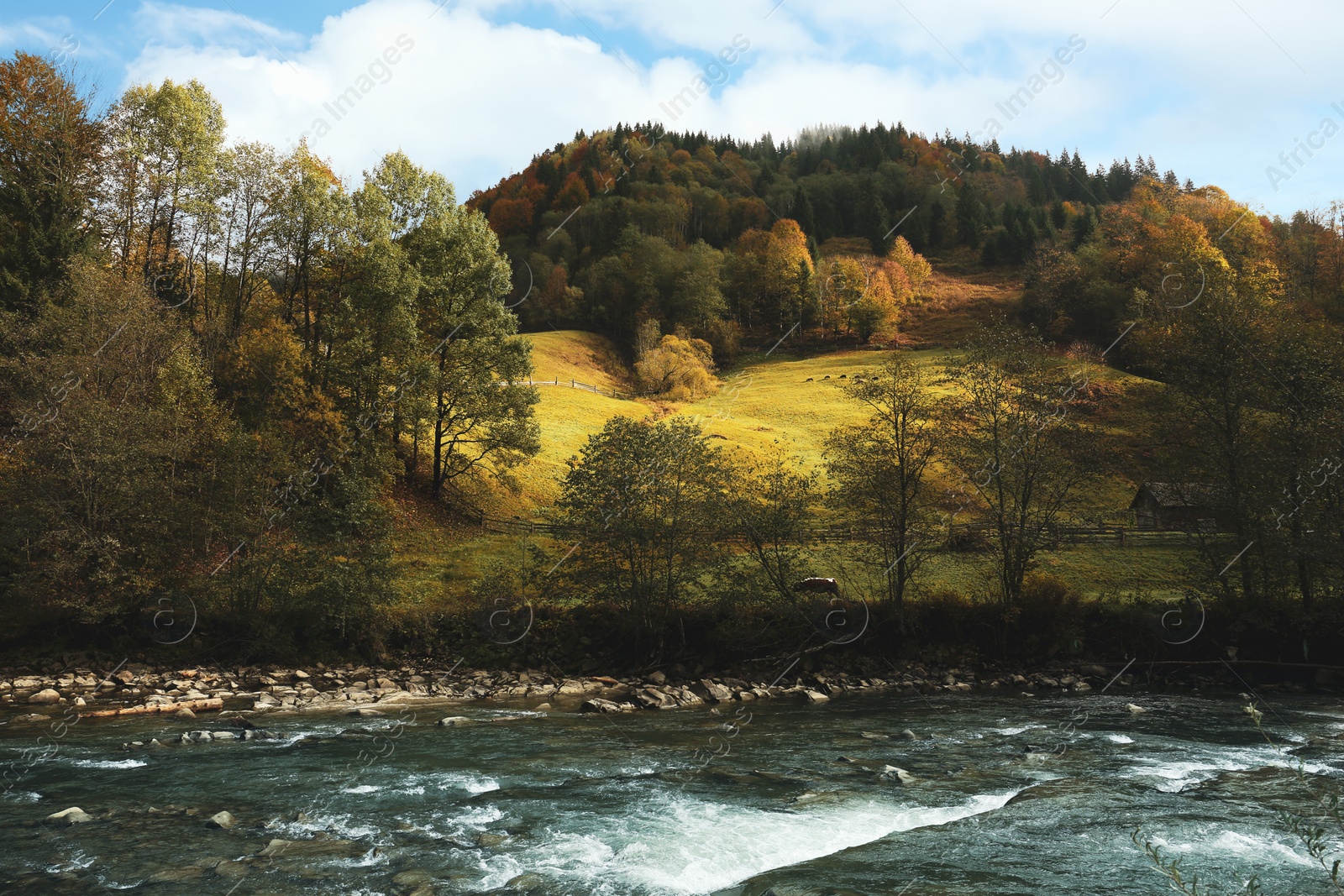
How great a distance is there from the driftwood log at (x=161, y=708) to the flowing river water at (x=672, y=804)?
111 cm

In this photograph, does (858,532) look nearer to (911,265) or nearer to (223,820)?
(223,820)

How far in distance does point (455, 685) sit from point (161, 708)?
874 cm

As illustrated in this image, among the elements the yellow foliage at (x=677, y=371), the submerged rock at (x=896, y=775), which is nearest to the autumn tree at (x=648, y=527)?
the submerged rock at (x=896, y=775)

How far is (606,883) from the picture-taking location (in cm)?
1226

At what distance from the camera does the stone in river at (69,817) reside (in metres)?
14.3

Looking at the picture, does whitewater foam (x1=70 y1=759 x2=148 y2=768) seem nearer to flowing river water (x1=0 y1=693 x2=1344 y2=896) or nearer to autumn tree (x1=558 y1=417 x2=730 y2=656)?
flowing river water (x1=0 y1=693 x2=1344 y2=896)

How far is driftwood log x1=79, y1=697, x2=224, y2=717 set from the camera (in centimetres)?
2388

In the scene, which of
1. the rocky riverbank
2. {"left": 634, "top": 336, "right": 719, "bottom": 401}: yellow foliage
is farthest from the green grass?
the rocky riverbank

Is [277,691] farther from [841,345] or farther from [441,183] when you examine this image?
[841,345]

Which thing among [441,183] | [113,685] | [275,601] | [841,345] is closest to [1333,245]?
[841,345]

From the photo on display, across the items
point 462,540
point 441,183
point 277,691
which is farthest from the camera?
point 441,183

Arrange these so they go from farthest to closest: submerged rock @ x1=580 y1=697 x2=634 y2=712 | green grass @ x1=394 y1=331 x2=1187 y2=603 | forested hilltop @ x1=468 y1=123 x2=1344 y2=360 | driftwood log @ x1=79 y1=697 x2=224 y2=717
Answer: forested hilltop @ x1=468 y1=123 x2=1344 y2=360
green grass @ x1=394 y1=331 x2=1187 y2=603
submerged rock @ x1=580 y1=697 x2=634 y2=712
driftwood log @ x1=79 y1=697 x2=224 y2=717

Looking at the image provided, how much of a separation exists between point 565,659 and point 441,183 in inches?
1200

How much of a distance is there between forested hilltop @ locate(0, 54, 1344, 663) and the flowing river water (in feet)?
26.8
